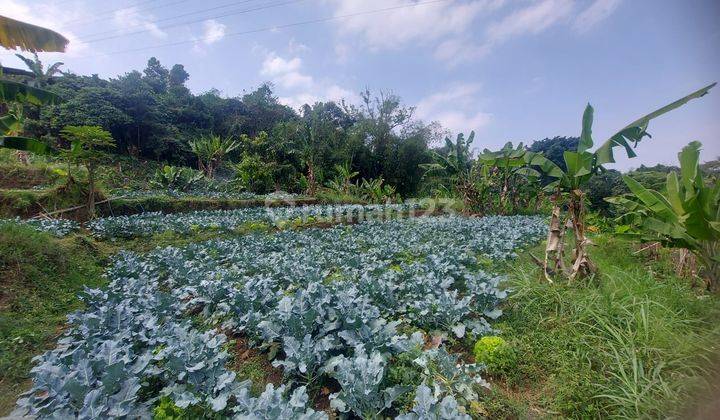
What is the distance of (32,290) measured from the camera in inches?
185

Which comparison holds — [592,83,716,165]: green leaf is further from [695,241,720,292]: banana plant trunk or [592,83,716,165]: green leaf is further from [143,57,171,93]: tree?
[143,57,171,93]: tree

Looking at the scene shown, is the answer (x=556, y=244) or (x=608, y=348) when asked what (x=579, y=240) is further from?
(x=608, y=348)

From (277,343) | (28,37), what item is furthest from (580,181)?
(28,37)

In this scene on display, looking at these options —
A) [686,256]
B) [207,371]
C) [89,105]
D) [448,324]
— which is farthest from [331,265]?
[89,105]

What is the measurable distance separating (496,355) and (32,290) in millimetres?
6317

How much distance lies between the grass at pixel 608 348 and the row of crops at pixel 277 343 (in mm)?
406

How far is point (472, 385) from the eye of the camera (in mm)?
2359

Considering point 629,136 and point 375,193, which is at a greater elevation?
point 629,136

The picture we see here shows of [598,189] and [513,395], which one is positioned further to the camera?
[598,189]

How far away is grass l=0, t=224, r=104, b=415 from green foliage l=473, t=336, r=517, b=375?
3860 millimetres

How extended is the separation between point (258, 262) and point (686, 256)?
21.7 feet

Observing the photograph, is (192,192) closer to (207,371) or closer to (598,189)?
(207,371)

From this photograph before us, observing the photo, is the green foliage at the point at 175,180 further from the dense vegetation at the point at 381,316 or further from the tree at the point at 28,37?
the tree at the point at 28,37

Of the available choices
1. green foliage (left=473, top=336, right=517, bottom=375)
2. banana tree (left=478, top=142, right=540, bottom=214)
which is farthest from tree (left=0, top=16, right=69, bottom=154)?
banana tree (left=478, top=142, right=540, bottom=214)
